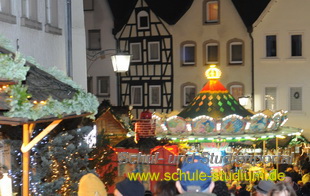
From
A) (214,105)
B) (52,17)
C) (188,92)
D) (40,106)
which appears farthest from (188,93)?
(40,106)

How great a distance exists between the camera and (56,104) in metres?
8.88

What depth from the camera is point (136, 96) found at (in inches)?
1439

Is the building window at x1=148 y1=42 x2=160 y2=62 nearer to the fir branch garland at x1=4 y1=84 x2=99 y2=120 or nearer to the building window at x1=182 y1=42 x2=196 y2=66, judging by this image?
the building window at x1=182 y1=42 x2=196 y2=66

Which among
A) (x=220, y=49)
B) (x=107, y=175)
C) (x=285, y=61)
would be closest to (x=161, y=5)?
(x=220, y=49)

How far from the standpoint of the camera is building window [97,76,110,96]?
3653 cm

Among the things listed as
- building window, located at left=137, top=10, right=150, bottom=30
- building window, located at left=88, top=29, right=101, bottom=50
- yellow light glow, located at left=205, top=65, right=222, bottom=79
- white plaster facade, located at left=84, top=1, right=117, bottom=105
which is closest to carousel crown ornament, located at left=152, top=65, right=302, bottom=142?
yellow light glow, located at left=205, top=65, right=222, bottom=79

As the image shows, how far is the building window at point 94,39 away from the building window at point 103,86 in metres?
1.86

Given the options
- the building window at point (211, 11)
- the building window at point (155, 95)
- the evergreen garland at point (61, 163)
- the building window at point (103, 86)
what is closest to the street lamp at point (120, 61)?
the evergreen garland at point (61, 163)

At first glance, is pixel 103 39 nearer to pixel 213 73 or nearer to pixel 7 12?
pixel 213 73

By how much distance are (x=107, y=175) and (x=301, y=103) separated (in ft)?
65.7

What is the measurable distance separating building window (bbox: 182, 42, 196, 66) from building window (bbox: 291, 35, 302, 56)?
546cm

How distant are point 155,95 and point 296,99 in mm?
8290

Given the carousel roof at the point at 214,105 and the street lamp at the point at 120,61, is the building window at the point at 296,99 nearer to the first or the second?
the carousel roof at the point at 214,105

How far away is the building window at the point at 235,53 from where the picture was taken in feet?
109
